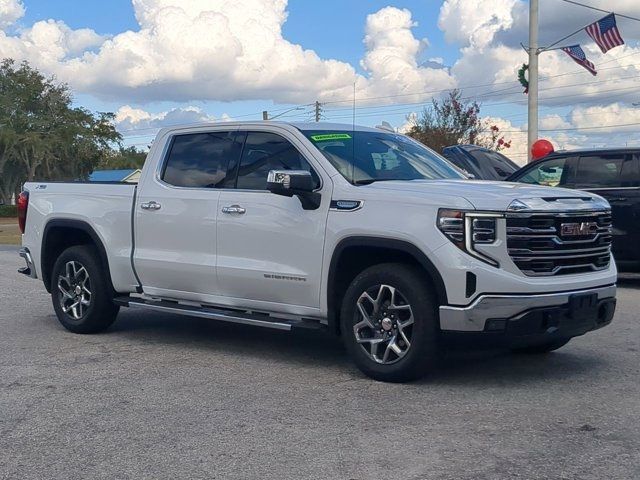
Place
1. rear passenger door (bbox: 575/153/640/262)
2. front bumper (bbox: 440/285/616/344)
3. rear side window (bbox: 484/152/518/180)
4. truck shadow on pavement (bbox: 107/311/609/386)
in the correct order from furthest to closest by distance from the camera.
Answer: rear side window (bbox: 484/152/518/180) → rear passenger door (bbox: 575/153/640/262) → truck shadow on pavement (bbox: 107/311/609/386) → front bumper (bbox: 440/285/616/344)

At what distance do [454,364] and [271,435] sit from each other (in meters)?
2.28

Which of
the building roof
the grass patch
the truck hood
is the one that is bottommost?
the grass patch

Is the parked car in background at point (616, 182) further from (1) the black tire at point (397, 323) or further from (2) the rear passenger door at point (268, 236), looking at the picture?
(1) the black tire at point (397, 323)

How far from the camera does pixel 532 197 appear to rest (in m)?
5.82

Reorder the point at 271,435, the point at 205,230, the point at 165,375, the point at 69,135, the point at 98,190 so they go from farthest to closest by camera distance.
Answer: the point at 69,135, the point at 98,190, the point at 205,230, the point at 165,375, the point at 271,435

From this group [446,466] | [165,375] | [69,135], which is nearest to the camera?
[446,466]

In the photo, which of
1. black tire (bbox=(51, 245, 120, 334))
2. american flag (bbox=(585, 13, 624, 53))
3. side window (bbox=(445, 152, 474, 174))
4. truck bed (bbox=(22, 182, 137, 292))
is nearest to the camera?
truck bed (bbox=(22, 182, 137, 292))

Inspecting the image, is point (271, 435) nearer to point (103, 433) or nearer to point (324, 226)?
point (103, 433)

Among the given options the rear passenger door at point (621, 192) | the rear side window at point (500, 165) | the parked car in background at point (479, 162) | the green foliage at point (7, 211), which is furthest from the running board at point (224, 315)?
the green foliage at point (7, 211)

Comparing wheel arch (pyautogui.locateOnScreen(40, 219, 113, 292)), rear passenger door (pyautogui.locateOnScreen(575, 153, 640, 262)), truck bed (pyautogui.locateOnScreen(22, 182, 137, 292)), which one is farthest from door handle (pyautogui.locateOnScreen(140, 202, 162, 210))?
rear passenger door (pyautogui.locateOnScreen(575, 153, 640, 262))

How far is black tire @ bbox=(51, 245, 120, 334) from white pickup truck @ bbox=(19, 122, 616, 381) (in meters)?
0.02

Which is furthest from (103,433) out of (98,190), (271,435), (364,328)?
(98,190)

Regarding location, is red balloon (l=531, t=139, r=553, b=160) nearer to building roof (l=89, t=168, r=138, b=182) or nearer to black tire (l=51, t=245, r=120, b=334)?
building roof (l=89, t=168, r=138, b=182)

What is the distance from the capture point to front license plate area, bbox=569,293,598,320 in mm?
5893
